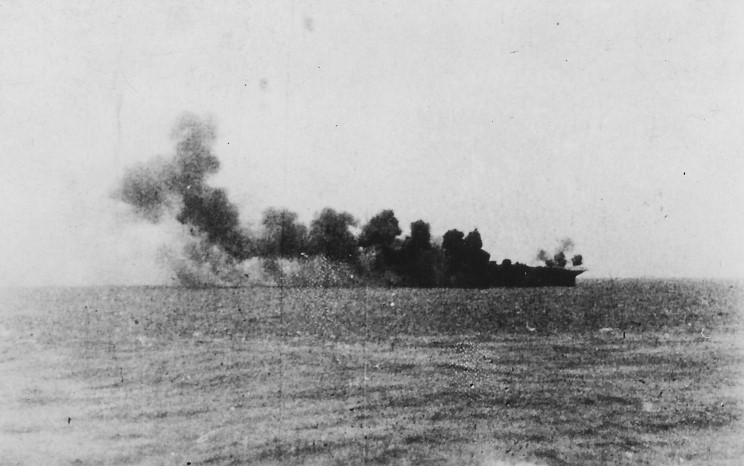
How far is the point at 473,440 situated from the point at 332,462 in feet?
8.36

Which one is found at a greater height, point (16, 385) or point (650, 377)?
point (16, 385)

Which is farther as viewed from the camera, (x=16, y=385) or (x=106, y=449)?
(x=16, y=385)

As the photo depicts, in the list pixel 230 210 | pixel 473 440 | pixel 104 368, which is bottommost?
pixel 473 440

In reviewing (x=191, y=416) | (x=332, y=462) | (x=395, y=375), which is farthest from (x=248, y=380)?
(x=332, y=462)

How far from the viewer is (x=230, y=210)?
13789 mm

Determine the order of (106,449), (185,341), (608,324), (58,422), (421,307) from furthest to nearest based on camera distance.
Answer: (421,307) < (608,324) < (185,341) < (58,422) < (106,449)

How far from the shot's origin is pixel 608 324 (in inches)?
1038

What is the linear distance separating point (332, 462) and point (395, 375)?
461 centimetres

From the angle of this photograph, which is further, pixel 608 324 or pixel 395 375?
pixel 608 324

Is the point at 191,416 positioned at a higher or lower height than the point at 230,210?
lower

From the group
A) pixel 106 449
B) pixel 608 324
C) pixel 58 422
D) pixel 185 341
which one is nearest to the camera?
pixel 106 449

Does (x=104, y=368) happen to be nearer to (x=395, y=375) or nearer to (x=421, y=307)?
(x=395, y=375)

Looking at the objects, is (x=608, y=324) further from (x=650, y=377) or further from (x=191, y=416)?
(x=191, y=416)

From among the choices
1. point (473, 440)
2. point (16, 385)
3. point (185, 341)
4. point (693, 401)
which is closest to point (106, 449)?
point (16, 385)
